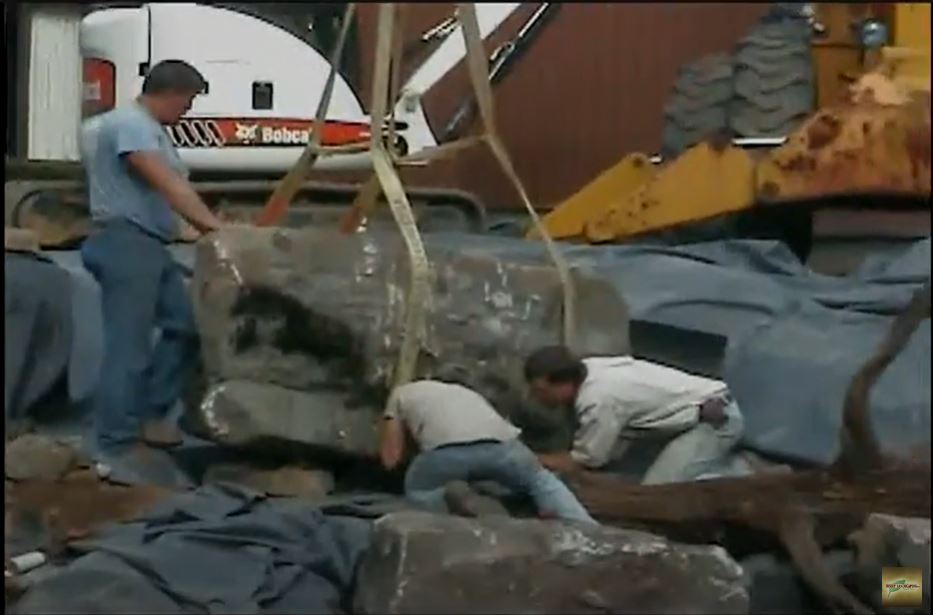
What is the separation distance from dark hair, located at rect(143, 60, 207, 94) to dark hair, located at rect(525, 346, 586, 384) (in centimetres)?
40

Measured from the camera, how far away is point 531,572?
1593 mm

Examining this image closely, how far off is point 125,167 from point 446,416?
340mm

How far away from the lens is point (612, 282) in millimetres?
2006

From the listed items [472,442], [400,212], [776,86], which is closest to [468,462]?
[472,442]

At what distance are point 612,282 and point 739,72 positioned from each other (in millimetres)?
360

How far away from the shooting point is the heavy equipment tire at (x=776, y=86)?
5.59 ft

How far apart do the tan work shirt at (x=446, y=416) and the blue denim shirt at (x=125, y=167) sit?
263mm

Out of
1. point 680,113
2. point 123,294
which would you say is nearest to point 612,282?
point 680,113

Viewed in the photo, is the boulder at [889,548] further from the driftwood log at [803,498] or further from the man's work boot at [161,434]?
Answer: the man's work boot at [161,434]

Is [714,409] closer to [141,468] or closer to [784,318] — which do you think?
[784,318]

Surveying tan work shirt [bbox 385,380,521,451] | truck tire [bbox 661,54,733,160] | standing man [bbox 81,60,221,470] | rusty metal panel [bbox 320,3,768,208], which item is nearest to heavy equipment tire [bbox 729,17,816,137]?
truck tire [bbox 661,54,733,160]

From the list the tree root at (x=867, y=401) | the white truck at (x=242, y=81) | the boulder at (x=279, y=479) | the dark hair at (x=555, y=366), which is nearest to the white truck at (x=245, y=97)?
the white truck at (x=242, y=81)

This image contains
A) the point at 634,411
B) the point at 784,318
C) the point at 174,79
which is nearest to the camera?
the point at 174,79

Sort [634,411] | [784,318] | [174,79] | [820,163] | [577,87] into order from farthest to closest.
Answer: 1. [784,318]
2. [820,163]
3. [634,411]
4. [174,79]
5. [577,87]
